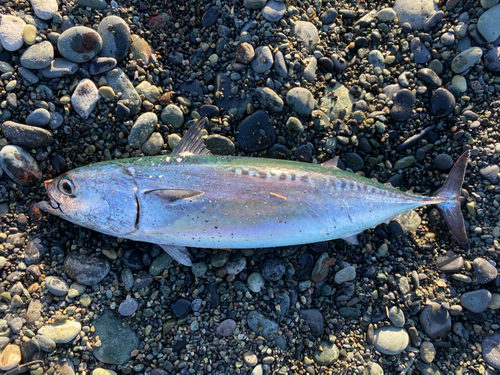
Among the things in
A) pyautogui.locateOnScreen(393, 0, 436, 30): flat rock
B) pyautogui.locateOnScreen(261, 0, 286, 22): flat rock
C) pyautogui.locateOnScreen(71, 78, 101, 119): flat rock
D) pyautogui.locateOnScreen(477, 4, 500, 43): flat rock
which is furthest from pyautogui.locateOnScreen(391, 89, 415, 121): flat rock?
pyautogui.locateOnScreen(71, 78, 101, 119): flat rock

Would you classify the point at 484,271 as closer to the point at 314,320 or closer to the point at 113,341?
the point at 314,320

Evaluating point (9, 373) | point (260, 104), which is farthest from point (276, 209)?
point (9, 373)

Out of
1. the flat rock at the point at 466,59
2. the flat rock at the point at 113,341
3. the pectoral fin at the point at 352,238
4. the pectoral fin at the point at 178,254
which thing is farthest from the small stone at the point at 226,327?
the flat rock at the point at 466,59

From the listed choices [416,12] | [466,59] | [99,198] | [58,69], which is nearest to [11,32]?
[58,69]

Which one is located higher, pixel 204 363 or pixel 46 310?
pixel 46 310

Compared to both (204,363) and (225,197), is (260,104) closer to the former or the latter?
(225,197)
